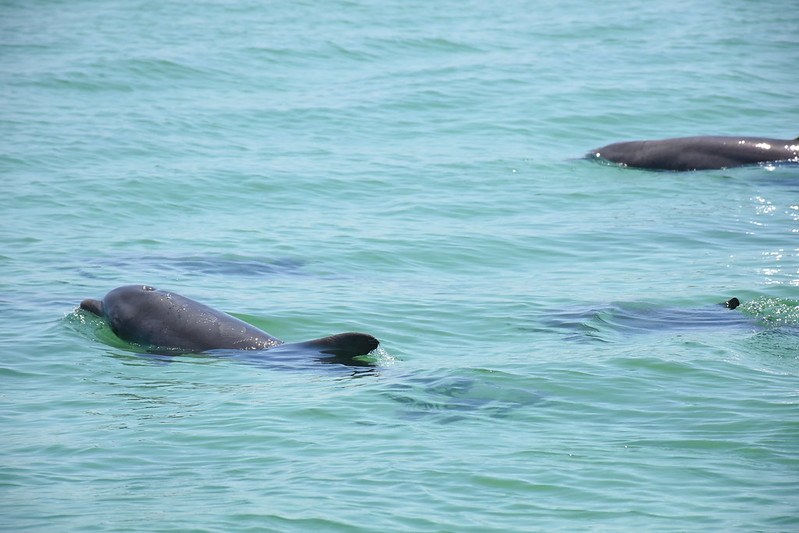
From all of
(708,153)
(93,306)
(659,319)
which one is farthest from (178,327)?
(708,153)

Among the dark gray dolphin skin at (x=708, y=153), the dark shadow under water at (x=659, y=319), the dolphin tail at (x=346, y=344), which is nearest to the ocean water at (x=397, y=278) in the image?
the dark shadow under water at (x=659, y=319)

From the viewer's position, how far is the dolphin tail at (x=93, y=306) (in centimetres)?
1002

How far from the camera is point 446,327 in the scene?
10.2 meters

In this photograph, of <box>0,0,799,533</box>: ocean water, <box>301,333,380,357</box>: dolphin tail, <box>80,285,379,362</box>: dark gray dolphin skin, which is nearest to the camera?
<box>0,0,799,533</box>: ocean water

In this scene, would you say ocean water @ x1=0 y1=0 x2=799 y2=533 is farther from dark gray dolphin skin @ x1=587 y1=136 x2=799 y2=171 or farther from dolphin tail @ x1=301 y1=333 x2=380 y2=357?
dark gray dolphin skin @ x1=587 y1=136 x2=799 y2=171

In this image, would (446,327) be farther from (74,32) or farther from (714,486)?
(74,32)

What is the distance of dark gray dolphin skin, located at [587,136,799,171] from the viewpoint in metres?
16.9

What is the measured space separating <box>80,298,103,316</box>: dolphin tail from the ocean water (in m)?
0.26

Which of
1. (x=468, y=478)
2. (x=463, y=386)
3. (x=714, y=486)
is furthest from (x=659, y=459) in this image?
(x=463, y=386)

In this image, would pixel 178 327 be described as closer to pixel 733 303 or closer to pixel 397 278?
pixel 397 278

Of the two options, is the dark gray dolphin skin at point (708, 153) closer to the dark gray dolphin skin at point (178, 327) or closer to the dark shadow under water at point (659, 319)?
the dark shadow under water at point (659, 319)

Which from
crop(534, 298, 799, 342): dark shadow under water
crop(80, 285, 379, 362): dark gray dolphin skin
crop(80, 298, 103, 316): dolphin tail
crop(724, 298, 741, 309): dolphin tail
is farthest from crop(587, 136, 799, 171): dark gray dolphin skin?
crop(80, 298, 103, 316): dolphin tail

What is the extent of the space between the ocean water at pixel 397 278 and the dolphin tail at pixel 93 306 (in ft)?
0.85

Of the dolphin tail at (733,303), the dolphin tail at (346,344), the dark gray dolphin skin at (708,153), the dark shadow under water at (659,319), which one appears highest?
the dark gray dolphin skin at (708,153)
